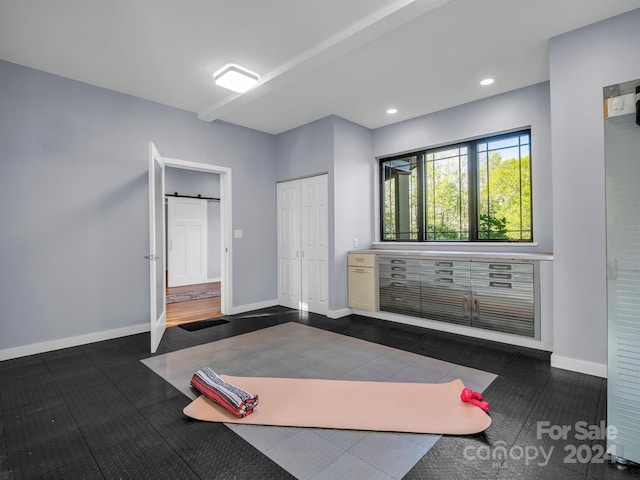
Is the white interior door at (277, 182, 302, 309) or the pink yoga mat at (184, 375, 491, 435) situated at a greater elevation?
the white interior door at (277, 182, 302, 309)

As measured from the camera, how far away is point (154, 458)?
175 centimetres

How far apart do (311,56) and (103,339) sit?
12.6ft

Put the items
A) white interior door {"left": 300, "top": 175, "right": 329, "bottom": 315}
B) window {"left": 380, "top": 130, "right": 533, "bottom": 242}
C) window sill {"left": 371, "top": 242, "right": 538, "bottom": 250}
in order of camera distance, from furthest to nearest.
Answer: white interior door {"left": 300, "top": 175, "right": 329, "bottom": 315} < window {"left": 380, "top": 130, "right": 533, "bottom": 242} < window sill {"left": 371, "top": 242, "right": 538, "bottom": 250}

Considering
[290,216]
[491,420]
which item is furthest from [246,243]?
[491,420]

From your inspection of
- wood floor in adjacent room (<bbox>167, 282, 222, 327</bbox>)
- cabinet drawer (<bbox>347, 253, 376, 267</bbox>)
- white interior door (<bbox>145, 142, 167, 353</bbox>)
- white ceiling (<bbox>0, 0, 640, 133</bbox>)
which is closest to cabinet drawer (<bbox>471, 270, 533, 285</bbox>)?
cabinet drawer (<bbox>347, 253, 376, 267</bbox>)

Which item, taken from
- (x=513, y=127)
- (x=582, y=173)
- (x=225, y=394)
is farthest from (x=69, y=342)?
(x=513, y=127)

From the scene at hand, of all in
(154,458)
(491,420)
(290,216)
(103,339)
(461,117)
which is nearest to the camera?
(154,458)

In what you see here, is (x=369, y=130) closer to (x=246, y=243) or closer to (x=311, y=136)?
(x=311, y=136)

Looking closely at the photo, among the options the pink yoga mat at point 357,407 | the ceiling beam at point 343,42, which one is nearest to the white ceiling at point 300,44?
the ceiling beam at point 343,42

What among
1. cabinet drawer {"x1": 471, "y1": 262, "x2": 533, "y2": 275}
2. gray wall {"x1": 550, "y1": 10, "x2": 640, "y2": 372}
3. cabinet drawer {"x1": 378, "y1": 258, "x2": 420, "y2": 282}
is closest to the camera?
gray wall {"x1": 550, "y1": 10, "x2": 640, "y2": 372}

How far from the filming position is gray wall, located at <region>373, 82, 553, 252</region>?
12.0 ft

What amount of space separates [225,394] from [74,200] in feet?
9.57

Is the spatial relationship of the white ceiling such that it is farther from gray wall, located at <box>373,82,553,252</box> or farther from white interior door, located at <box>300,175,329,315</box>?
white interior door, located at <box>300,175,329,315</box>

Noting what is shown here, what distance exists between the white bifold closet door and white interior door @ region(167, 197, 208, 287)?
10.6 feet
